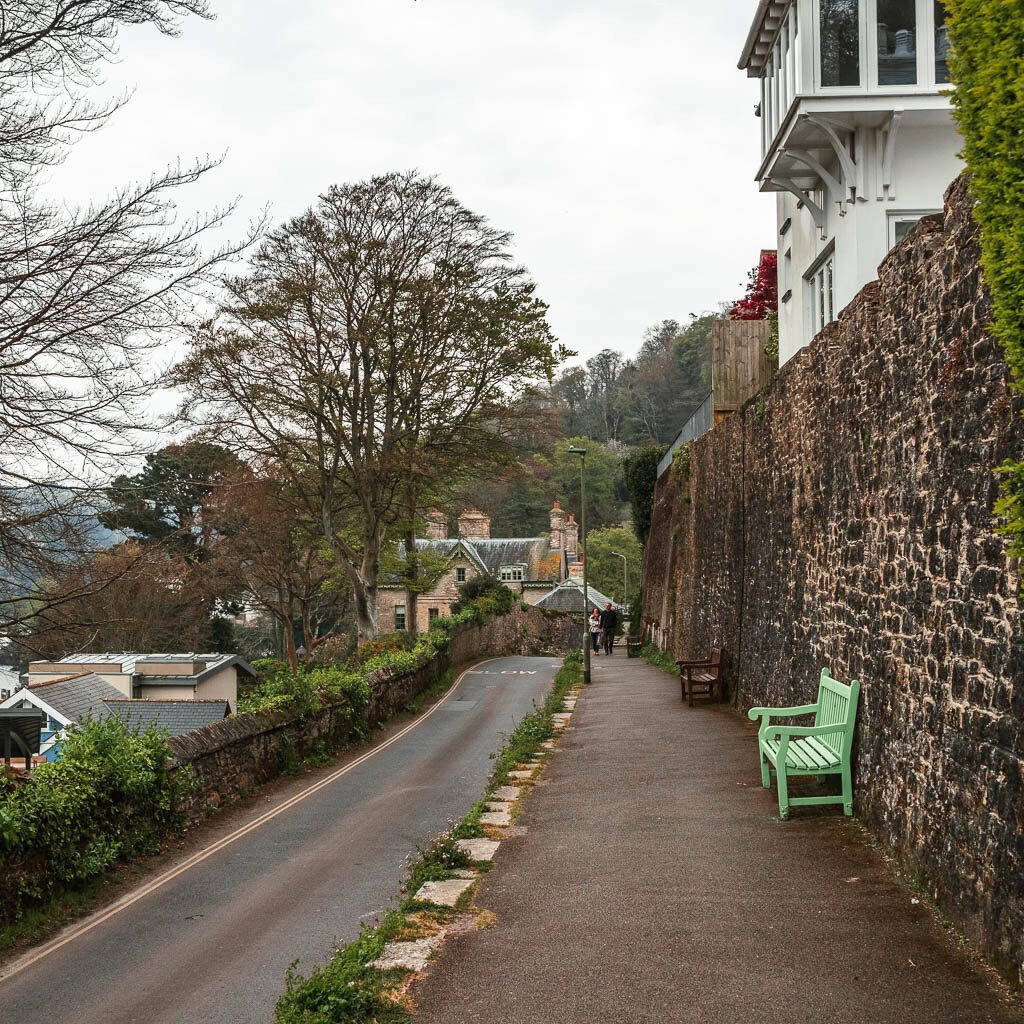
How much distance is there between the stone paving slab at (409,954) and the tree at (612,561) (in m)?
72.5

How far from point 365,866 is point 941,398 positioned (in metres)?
7.30

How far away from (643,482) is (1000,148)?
35.5m

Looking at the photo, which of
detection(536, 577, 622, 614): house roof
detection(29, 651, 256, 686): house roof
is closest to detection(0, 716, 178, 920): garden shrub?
detection(29, 651, 256, 686): house roof

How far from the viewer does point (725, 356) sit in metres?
21.6

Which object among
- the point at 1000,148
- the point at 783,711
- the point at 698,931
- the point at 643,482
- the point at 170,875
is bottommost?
the point at 170,875

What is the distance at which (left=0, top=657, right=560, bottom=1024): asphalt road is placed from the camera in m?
6.81

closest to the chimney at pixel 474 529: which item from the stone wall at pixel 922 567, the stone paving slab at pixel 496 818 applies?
the stone wall at pixel 922 567

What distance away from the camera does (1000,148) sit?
171 inches

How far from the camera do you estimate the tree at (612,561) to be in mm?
79375

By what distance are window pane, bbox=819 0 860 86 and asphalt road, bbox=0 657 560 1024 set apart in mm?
10699

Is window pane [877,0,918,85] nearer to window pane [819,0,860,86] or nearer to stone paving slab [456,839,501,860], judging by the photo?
window pane [819,0,860,86]

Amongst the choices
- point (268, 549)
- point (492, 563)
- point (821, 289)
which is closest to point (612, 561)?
point (492, 563)

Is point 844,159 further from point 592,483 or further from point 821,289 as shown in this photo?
point 592,483

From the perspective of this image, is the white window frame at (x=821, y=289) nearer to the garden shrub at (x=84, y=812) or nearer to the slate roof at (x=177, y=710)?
the garden shrub at (x=84, y=812)
